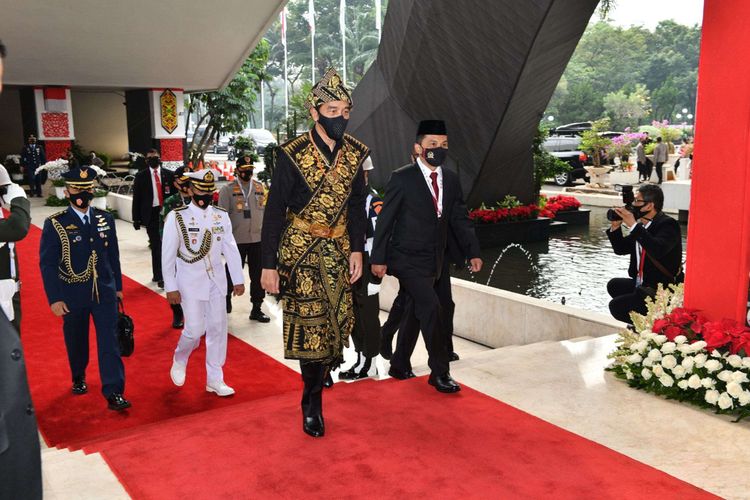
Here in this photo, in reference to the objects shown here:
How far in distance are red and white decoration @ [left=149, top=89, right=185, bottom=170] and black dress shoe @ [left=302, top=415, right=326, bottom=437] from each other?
19025 millimetres

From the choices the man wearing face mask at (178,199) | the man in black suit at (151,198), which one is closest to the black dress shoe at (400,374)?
the man wearing face mask at (178,199)

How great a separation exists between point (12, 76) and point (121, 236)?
7.57 m

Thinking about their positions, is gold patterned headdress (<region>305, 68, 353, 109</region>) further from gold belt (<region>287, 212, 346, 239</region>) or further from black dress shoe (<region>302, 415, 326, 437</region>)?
black dress shoe (<region>302, 415, 326, 437</region>)

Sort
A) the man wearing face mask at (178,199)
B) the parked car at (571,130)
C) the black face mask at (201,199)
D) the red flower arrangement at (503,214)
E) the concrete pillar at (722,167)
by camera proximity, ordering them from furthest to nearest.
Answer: the parked car at (571,130) < the red flower arrangement at (503,214) < the man wearing face mask at (178,199) < the black face mask at (201,199) < the concrete pillar at (722,167)

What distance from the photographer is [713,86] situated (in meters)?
4.47

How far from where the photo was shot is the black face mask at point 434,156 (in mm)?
4582

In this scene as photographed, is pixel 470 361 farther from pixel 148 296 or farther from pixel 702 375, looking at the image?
pixel 148 296

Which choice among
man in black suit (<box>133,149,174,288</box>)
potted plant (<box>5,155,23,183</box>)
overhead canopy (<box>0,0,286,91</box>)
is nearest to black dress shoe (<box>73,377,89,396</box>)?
man in black suit (<box>133,149,174,288</box>)

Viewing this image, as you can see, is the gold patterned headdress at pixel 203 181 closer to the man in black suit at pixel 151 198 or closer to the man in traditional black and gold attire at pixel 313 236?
the man in traditional black and gold attire at pixel 313 236

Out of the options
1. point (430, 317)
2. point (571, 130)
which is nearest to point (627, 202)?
point (430, 317)

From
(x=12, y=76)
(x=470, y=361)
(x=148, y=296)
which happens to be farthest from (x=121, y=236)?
(x=470, y=361)

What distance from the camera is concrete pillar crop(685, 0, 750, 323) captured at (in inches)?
171

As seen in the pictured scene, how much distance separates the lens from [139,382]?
595 cm

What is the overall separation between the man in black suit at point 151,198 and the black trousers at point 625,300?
5.48 metres
